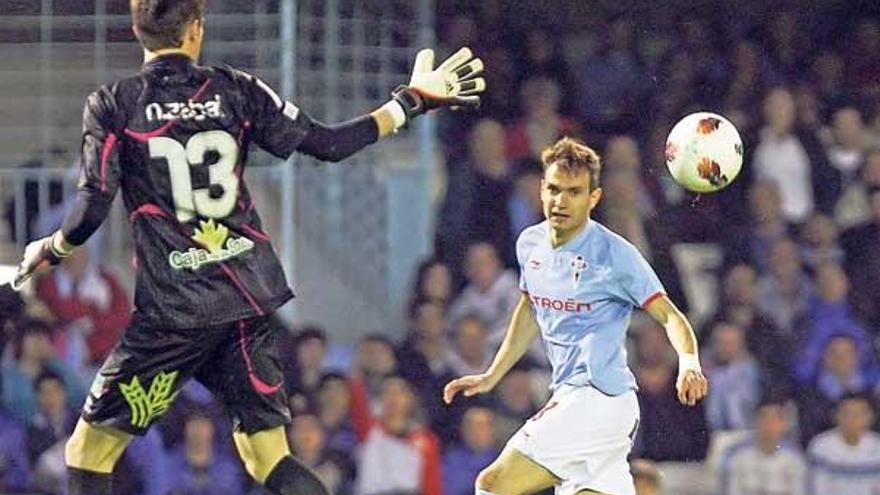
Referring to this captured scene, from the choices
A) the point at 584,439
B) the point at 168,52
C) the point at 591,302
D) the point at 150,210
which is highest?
the point at 168,52

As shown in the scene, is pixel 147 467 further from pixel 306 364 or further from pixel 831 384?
pixel 831 384

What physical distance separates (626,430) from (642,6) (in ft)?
25.7

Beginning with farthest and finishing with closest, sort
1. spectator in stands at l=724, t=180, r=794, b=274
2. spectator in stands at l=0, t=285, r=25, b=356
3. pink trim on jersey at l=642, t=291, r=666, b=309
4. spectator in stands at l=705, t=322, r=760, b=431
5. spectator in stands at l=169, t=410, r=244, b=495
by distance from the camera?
spectator in stands at l=724, t=180, r=794, b=274
spectator in stands at l=705, t=322, r=760, b=431
spectator in stands at l=0, t=285, r=25, b=356
spectator in stands at l=169, t=410, r=244, b=495
pink trim on jersey at l=642, t=291, r=666, b=309

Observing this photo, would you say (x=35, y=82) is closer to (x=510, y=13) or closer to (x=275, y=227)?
(x=275, y=227)

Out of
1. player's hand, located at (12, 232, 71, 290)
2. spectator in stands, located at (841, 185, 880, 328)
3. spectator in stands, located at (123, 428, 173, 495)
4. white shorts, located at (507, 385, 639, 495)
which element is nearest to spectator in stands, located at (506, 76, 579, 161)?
spectator in stands, located at (841, 185, 880, 328)

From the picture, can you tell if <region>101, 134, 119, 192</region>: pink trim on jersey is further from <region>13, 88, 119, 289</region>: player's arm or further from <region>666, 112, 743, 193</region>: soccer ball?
<region>666, 112, 743, 193</region>: soccer ball

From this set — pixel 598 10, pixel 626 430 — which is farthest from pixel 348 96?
pixel 626 430

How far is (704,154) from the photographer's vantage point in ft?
28.7

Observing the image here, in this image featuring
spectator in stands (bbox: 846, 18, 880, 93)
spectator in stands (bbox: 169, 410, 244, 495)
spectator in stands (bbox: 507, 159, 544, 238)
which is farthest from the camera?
spectator in stands (bbox: 846, 18, 880, 93)

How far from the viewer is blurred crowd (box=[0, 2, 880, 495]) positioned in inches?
470

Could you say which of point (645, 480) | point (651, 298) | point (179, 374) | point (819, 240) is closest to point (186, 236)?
point (179, 374)

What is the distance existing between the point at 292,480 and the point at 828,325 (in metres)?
6.13

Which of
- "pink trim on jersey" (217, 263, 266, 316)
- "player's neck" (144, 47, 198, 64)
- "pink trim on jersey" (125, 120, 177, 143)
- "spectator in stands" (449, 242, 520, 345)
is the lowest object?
"spectator in stands" (449, 242, 520, 345)

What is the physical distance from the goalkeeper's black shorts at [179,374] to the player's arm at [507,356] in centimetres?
88
